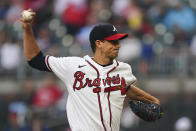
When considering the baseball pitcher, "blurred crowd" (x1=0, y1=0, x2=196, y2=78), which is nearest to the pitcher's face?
the baseball pitcher

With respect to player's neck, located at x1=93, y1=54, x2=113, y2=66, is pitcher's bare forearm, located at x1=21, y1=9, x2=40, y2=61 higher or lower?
higher

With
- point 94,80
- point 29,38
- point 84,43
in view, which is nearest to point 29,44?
point 29,38

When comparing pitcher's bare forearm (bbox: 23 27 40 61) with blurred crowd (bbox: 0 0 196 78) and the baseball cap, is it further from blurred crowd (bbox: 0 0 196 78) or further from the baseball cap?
blurred crowd (bbox: 0 0 196 78)

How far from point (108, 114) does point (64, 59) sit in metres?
0.65

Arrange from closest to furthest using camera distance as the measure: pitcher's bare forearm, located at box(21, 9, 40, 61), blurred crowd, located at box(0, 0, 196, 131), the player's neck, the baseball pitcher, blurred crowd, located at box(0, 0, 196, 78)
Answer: pitcher's bare forearm, located at box(21, 9, 40, 61) → the baseball pitcher → the player's neck → blurred crowd, located at box(0, 0, 196, 131) → blurred crowd, located at box(0, 0, 196, 78)

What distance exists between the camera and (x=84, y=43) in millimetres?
9977

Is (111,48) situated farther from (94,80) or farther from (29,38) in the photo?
(29,38)

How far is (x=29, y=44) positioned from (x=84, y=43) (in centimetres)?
561

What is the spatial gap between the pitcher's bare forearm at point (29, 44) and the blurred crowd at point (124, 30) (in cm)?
508

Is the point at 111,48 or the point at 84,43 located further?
the point at 84,43

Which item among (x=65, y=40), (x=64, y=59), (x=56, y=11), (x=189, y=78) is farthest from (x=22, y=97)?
(x=64, y=59)

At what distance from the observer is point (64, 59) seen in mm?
4523

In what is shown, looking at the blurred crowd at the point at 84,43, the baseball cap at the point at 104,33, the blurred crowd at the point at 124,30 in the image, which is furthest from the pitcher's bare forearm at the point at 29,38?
the blurred crowd at the point at 124,30

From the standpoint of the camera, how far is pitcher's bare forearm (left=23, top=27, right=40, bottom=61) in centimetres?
434
